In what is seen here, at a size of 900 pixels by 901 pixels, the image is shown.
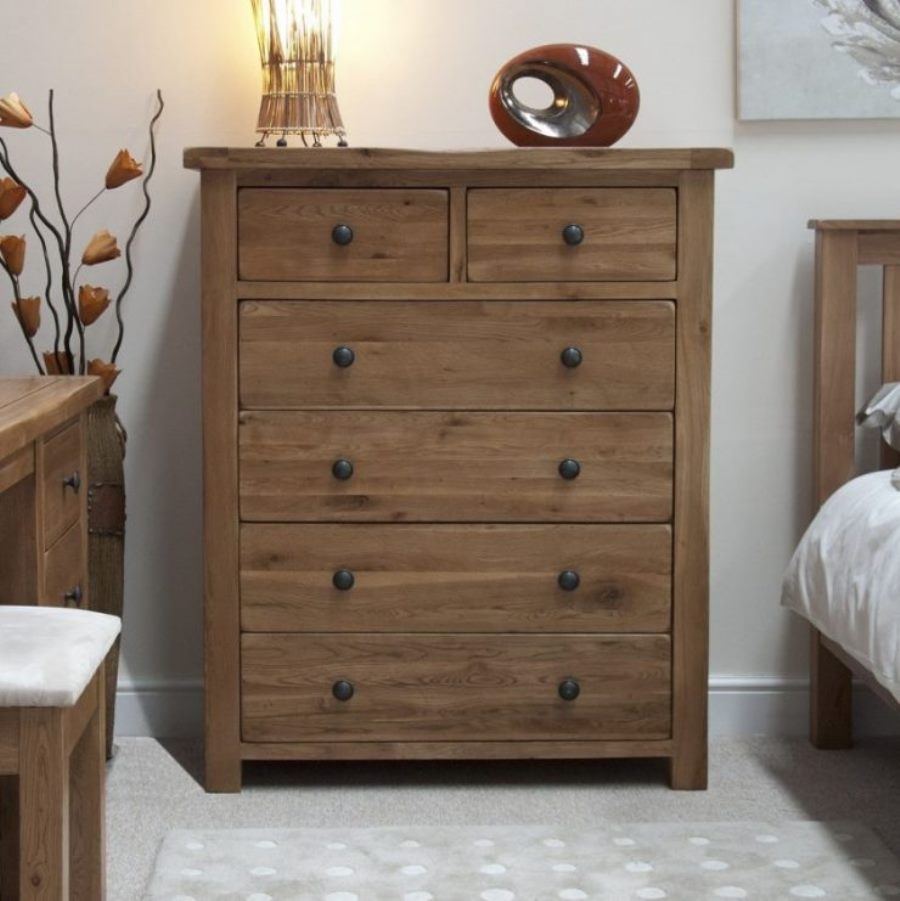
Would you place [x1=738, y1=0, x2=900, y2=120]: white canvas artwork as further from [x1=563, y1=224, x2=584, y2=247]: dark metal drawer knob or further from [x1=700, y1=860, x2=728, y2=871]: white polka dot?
[x1=700, y1=860, x2=728, y2=871]: white polka dot

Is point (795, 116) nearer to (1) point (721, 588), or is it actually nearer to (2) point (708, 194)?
(2) point (708, 194)

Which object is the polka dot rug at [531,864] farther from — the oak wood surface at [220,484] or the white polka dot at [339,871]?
the oak wood surface at [220,484]

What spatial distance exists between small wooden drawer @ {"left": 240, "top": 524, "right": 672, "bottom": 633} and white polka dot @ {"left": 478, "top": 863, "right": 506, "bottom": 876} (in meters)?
0.45

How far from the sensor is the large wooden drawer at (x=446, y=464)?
2.75m

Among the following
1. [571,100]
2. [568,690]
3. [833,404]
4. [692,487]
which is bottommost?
[568,690]

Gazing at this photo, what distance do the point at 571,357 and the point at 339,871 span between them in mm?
903

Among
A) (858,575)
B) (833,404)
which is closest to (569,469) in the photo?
(858,575)

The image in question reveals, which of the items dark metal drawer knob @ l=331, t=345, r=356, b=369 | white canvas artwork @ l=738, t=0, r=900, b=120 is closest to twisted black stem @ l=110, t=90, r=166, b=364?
dark metal drawer knob @ l=331, t=345, r=356, b=369

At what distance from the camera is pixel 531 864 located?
8.14 feet

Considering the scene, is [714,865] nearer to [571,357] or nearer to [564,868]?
[564,868]

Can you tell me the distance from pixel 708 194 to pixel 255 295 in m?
0.76

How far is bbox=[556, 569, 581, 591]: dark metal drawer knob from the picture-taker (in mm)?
2773

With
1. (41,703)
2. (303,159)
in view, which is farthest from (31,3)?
(41,703)

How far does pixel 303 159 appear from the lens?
105 inches
